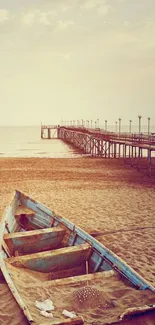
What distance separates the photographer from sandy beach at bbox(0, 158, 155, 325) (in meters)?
7.15

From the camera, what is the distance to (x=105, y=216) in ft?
36.2

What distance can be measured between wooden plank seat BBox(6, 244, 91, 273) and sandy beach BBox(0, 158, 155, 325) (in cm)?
69

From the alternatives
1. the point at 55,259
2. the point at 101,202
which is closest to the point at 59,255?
the point at 55,259

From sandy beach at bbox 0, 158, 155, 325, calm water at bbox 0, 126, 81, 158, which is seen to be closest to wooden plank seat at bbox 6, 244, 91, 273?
sandy beach at bbox 0, 158, 155, 325

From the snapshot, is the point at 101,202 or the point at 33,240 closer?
the point at 33,240

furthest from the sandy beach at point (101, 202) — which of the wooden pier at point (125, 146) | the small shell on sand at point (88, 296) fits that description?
the wooden pier at point (125, 146)

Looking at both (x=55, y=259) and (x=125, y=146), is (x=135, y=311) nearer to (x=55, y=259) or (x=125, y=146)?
(x=55, y=259)

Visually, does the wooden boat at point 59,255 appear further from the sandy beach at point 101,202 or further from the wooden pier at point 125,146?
the wooden pier at point 125,146

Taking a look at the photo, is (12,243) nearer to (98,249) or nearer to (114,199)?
(98,249)

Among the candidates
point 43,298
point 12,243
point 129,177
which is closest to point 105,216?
point 12,243

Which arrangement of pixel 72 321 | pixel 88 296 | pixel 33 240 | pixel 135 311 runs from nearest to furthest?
pixel 72 321 < pixel 135 311 < pixel 88 296 < pixel 33 240

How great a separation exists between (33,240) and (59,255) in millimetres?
1053

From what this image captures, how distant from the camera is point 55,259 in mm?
5812

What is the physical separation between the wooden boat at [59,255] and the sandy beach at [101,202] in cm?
43
